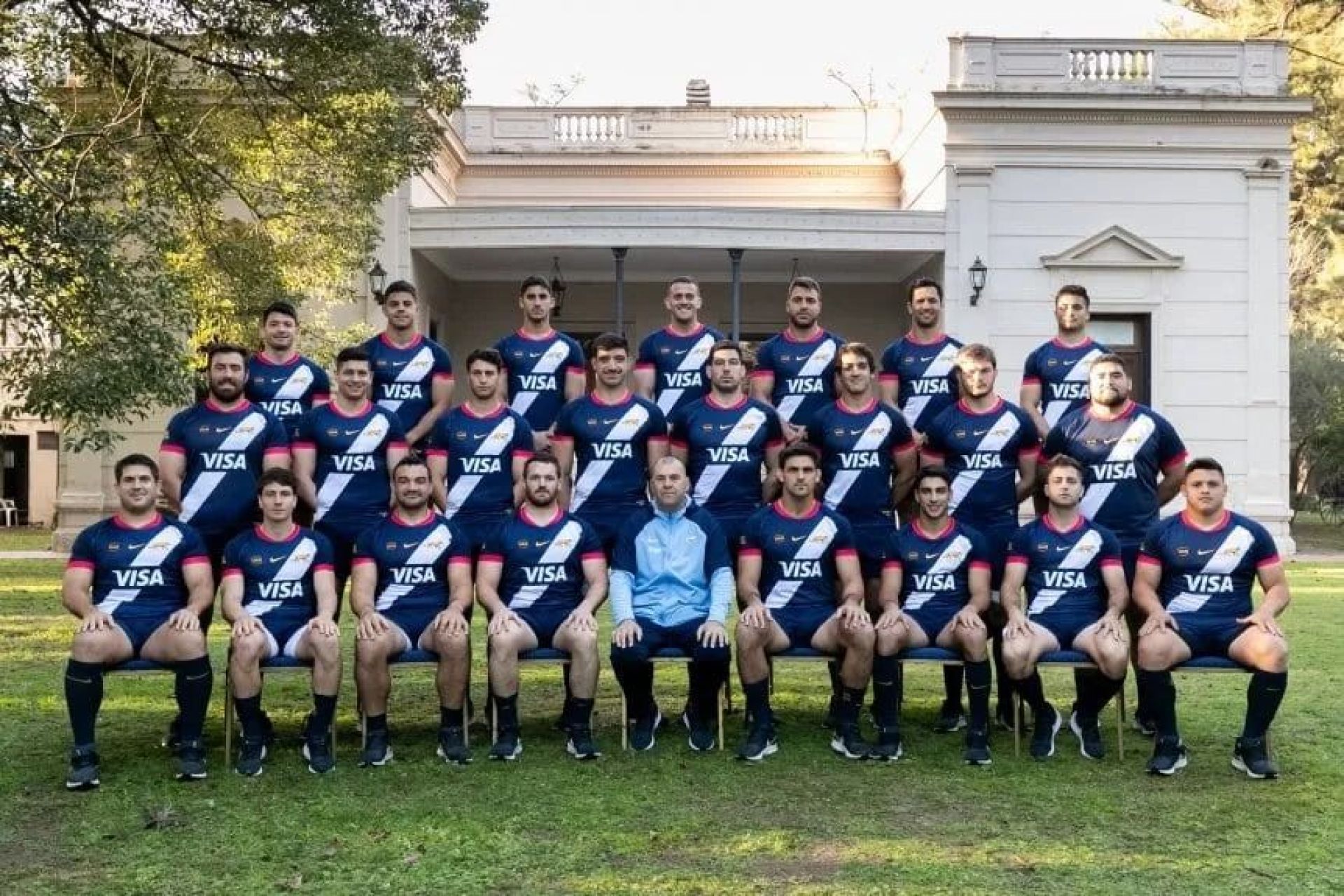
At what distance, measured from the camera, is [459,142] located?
21.2 m

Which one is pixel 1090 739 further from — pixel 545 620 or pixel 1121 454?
pixel 545 620

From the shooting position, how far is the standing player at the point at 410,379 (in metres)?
7.23

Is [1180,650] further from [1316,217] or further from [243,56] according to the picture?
[1316,217]

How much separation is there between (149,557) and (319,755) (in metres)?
1.15

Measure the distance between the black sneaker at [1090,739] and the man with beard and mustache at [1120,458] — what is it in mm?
381

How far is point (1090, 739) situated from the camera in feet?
20.5

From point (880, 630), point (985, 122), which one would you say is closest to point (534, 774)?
point (880, 630)

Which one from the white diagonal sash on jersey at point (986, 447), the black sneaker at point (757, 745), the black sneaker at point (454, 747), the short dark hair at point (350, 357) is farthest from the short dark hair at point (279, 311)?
the white diagonal sash on jersey at point (986, 447)

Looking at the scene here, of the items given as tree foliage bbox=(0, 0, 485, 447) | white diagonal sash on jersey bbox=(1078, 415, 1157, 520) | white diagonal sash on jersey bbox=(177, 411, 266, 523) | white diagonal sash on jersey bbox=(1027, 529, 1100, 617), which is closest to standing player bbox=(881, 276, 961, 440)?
white diagonal sash on jersey bbox=(1078, 415, 1157, 520)

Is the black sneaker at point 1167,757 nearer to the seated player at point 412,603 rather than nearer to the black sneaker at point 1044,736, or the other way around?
the black sneaker at point 1044,736

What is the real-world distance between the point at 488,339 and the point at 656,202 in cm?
355

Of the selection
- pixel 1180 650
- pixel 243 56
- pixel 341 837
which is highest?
pixel 243 56

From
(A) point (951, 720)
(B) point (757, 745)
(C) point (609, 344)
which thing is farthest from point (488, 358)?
(A) point (951, 720)

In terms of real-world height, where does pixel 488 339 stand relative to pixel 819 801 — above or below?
above
